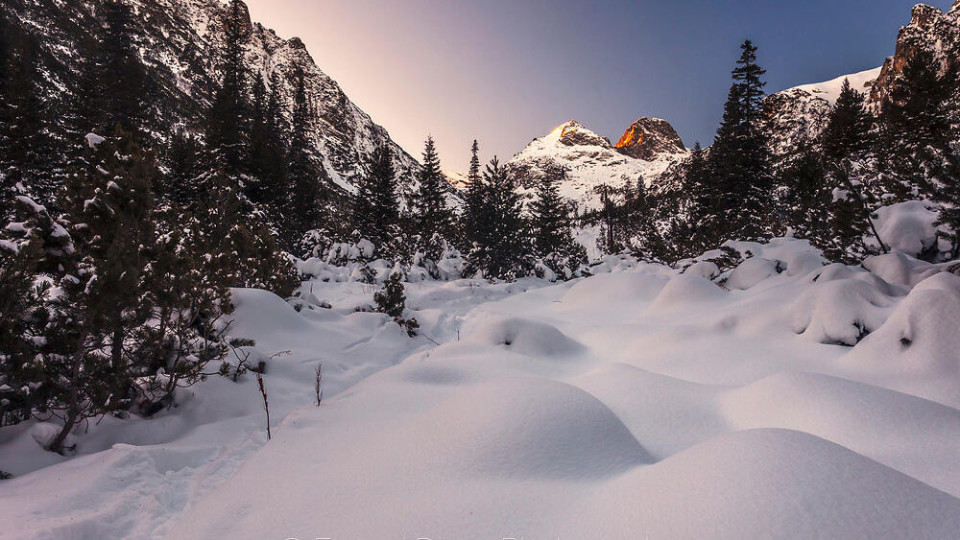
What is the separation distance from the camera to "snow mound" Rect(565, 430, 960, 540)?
1.49m

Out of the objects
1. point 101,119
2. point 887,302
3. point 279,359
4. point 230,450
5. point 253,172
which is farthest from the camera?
point 253,172

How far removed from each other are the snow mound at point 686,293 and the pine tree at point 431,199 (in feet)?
55.1

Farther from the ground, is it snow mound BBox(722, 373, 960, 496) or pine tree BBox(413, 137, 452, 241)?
pine tree BBox(413, 137, 452, 241)

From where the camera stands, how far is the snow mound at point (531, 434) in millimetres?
2578

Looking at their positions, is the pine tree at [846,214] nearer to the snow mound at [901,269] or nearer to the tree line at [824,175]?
the tree line at [824,175]

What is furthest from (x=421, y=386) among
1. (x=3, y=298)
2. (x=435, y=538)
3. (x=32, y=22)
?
(x=32, y=22)

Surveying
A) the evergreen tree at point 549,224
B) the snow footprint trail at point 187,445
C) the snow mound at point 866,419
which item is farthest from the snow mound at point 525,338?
the evergreen tree at point 549,224

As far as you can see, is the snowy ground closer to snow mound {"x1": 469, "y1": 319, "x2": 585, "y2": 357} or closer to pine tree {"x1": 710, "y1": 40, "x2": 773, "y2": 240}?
snow mound {"x1": 469, "y1": 319, "x2": 585, "y2": 357}

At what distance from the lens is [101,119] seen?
72.7 ft

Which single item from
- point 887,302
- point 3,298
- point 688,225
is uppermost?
point 688,225

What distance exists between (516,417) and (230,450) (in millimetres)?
3495

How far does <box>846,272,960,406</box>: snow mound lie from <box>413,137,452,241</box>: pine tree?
2158cm

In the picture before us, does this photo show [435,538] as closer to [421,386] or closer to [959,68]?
[421,386]

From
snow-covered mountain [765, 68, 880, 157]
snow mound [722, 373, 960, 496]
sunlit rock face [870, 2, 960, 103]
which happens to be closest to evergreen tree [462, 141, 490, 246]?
snow mound [722, 373, 960, 496]
